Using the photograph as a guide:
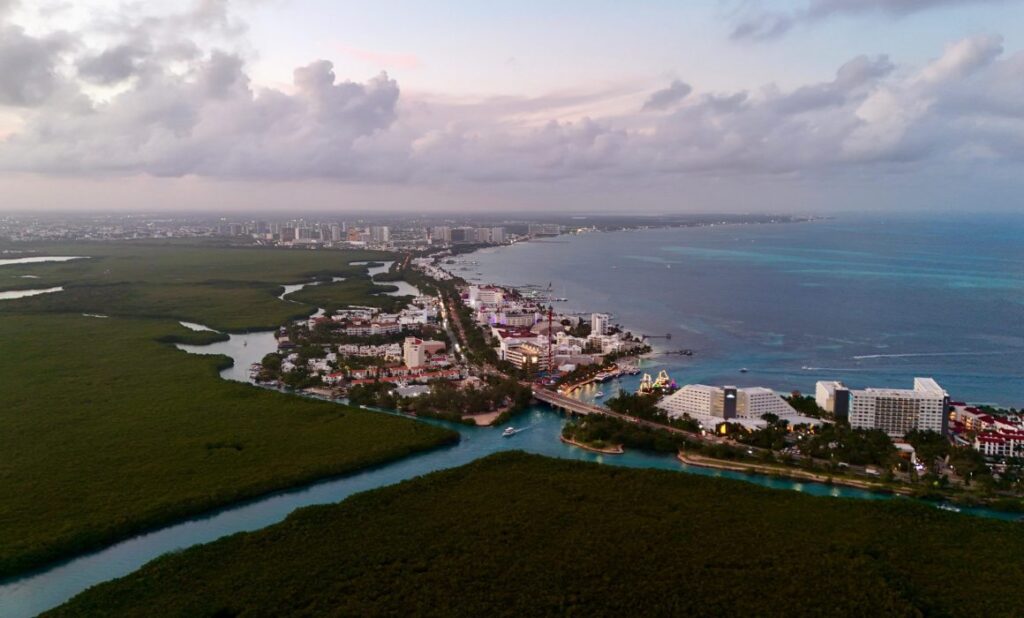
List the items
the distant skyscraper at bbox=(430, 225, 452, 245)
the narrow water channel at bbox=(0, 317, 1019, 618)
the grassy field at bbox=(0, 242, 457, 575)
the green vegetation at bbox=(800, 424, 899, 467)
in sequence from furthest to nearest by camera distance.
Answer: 1. the distant skyscraper at bbox=(430, 225, 452, 245)
2. the green vegetation at bbox=(800, 424, 899, 467)
3. the grassy field at bbox=(0, 242, 457, 575)
4. the narrow water channel at bbox=(0, 317, 1019, 618)

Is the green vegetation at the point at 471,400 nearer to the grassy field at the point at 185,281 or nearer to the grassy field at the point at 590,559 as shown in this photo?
the grassy field at the point at 590,559

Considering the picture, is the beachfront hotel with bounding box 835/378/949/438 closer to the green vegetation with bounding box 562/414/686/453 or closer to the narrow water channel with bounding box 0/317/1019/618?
the narrow water channel with bounding box 0/317/1019/618

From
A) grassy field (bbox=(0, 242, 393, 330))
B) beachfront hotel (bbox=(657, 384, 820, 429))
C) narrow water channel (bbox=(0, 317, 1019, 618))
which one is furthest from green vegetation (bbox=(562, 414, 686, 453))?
grassy field (bbox=(0, 242, 393, 330))

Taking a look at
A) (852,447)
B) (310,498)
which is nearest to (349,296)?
(310,498)

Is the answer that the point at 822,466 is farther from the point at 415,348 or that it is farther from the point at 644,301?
the point at 644,301

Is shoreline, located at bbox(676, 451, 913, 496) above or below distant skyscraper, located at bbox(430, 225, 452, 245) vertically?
below

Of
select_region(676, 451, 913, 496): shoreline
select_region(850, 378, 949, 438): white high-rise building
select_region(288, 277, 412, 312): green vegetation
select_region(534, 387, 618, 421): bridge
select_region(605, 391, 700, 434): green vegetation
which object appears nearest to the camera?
select_region(676, 451, 913, 496): shoreline
